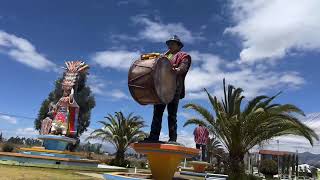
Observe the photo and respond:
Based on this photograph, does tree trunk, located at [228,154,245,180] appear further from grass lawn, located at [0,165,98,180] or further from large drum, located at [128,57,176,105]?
large drum, located at [128,57,176,105]

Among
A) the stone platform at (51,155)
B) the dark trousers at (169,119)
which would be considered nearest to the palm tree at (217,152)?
the stone platform at (51,155)

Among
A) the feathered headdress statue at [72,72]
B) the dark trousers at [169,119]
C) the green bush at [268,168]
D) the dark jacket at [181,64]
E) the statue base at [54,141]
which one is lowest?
the green bush at [268,168]

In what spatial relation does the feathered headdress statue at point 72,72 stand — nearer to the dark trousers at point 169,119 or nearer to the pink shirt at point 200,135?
the pink shirt at point 200,135

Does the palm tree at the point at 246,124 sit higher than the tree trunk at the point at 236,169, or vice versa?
the palm tree at the point at 246,124

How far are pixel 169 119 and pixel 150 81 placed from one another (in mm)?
1345

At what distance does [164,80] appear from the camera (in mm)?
9266

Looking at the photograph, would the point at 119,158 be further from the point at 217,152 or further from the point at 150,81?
the point at 150,81

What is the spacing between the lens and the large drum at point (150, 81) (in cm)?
891

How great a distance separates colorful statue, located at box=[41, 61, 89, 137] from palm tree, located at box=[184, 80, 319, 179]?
896 centimetres

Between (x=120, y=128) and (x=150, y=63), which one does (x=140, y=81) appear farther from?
(x=120, y=128)

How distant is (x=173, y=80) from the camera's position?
9.60 m

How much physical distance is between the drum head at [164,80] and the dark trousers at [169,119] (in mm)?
229

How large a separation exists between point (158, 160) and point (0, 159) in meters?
14.3

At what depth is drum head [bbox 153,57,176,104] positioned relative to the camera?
9031 mm
